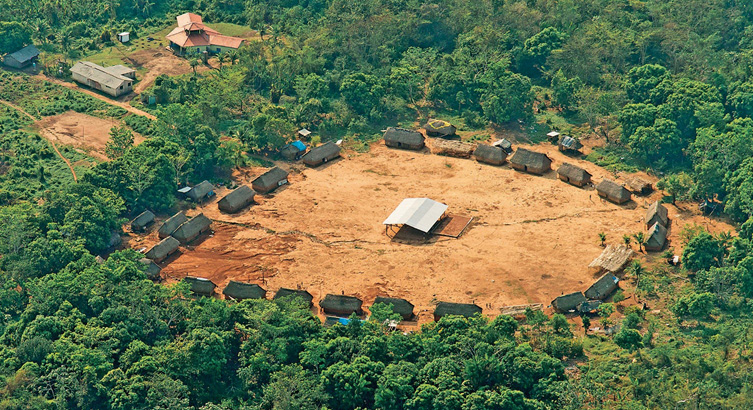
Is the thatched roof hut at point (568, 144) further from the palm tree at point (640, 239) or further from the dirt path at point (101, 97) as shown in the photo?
the dirt path at point (101, 97)

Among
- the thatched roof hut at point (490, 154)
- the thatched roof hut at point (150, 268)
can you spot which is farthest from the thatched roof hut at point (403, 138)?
the thatched roof hut at point (150, 268)

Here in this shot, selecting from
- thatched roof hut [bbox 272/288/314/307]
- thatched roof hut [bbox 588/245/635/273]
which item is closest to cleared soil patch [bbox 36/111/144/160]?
thatched roof hut [bbox 272/288/314/307]

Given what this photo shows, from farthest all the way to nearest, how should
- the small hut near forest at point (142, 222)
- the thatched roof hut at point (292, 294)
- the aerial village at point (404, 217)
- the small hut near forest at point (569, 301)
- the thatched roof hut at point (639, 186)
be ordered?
the thatched roof hut at point (639, 186) → the small hut near forest at point (142, 222) → the aerial village at point (404, 217) → the thatched roof hut at point (292, 294) → the small hut near forest at point (569, 301)

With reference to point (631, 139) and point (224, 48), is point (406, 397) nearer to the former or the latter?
point (631, 139)

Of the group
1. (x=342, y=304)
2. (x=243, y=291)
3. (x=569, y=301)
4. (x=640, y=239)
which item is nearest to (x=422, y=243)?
(x=342, y=304)

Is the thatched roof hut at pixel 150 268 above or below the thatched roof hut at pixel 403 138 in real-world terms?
below

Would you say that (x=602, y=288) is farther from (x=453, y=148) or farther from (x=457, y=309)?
(x=453, y=148)

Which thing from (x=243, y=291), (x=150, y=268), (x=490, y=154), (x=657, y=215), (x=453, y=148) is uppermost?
(x=657, y=215)
